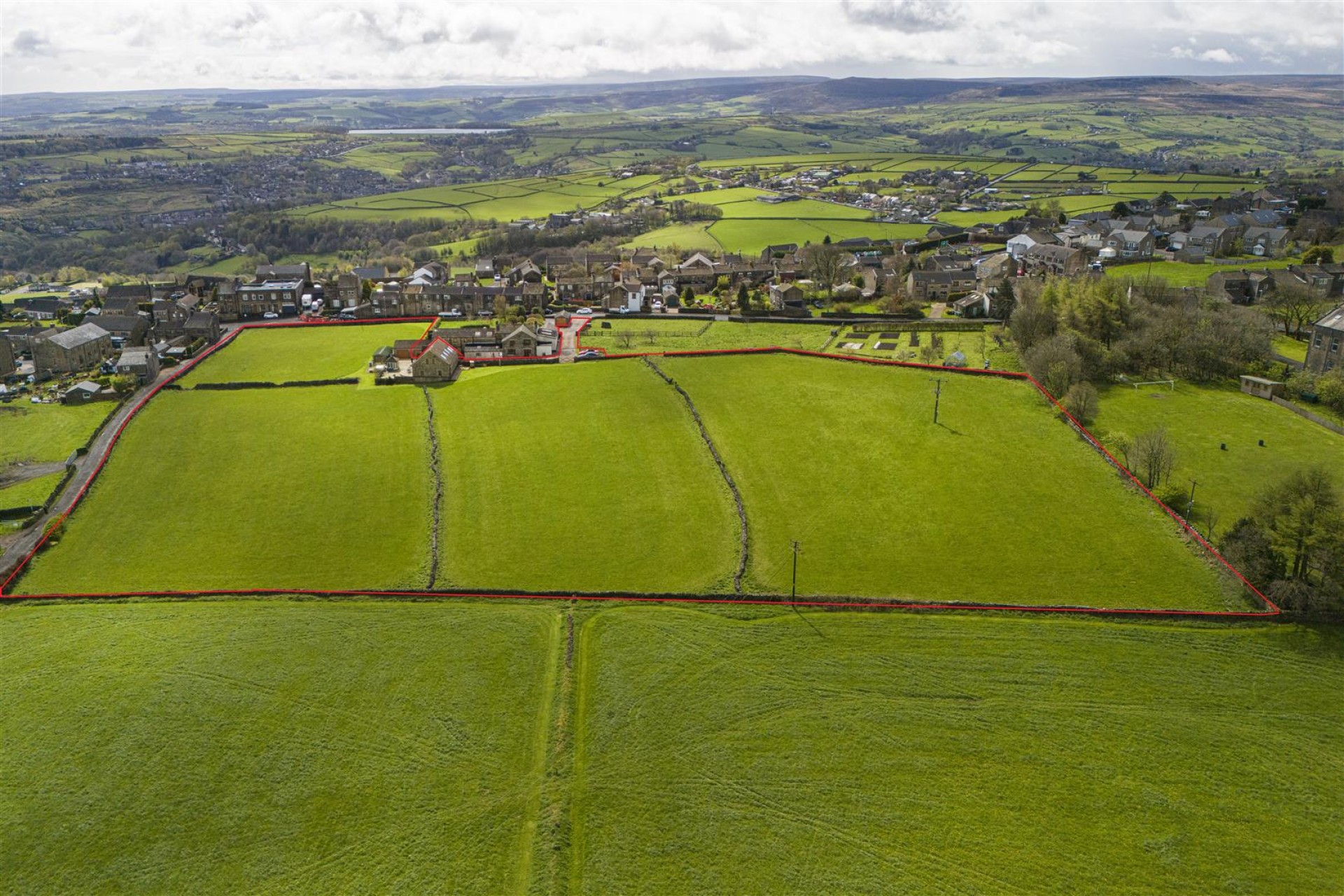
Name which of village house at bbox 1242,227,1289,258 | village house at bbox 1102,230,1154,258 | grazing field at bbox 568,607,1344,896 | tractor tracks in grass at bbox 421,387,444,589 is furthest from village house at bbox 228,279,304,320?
village house at bbox 1242,227,1289,258

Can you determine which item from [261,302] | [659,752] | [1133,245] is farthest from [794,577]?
[1133,245]

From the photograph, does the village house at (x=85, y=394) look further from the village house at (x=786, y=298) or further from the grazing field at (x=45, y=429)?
the village house at (x=786, y=298)

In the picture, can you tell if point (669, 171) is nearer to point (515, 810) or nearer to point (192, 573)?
point (192, 573)

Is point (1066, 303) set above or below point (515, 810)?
above

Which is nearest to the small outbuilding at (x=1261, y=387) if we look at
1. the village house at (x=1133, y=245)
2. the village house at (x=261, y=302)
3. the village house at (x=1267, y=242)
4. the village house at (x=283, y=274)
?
the village house at (x=1133, y=245)

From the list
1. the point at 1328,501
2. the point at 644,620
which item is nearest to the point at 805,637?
the point at 644,620

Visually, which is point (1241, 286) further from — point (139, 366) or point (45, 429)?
point (45, 429)
